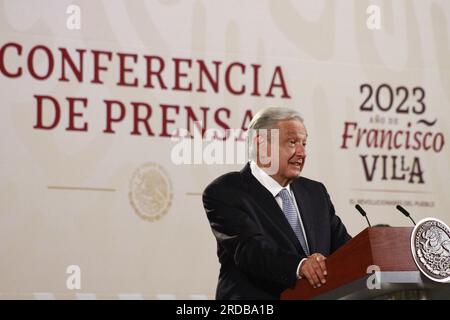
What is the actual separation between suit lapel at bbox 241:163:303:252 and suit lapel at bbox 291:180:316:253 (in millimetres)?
72

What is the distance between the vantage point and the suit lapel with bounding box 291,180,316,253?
331cm

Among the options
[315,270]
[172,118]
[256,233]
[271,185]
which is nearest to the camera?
[315,270]

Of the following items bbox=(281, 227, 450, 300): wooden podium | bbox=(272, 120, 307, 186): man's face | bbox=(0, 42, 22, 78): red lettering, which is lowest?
bbox=(281, 227, 450, 300): wooden podium

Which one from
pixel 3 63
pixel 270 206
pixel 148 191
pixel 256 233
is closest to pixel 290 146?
pixel 270 206

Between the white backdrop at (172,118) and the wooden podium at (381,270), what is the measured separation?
2.12 m

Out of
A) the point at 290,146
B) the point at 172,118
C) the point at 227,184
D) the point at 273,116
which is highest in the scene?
the point at 172,118

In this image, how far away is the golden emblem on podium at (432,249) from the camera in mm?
2670

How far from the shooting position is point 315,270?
2.87 m

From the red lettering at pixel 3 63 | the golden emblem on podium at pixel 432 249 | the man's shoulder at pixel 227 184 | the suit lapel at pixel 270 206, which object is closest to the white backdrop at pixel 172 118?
the red lettering at pixel 3 63

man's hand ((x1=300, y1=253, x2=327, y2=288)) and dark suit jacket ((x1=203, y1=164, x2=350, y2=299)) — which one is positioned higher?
dark suit jacket ((x1=203, y1=164, x2=350, y2=299))

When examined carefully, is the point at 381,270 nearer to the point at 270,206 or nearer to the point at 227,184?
the point at 270,206

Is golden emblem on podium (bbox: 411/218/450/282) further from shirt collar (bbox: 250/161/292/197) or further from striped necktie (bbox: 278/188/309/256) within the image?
shirt collar (bbox: 250/161/292/197)

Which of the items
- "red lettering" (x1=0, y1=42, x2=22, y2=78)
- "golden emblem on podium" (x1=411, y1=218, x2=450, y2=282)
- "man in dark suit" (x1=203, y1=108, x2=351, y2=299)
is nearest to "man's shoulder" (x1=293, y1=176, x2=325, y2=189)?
"man in dark suit" (x1=203, y1=108, x2=351, y2=299)

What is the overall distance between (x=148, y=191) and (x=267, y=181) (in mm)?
1505
